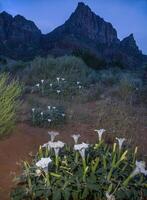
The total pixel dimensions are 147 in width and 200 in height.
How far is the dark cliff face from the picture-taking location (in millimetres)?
37562

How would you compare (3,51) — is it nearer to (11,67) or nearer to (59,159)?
(11,67)

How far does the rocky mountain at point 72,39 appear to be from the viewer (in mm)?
34875

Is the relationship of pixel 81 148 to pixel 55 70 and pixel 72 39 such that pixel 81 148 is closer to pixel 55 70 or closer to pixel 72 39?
pixel 55 70

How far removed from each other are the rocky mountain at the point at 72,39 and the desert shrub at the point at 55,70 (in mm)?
16915

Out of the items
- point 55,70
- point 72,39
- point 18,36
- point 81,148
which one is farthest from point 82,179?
point 18,36

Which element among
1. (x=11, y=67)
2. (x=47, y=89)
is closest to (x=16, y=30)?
(x=11, y=67)

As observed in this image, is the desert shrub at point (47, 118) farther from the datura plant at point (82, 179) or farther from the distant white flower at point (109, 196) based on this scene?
the distant white flower at point (109, 196)

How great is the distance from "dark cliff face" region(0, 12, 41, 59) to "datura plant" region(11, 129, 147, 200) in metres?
31.4

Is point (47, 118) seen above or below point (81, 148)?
above

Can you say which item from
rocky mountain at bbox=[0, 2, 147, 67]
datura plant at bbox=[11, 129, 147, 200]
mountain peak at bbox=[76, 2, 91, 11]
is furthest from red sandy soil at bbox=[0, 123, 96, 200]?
mountain peak at bbox=[76, 2, 91, 11]

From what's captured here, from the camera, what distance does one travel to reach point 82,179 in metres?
4.35

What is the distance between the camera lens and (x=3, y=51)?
37.4 metres

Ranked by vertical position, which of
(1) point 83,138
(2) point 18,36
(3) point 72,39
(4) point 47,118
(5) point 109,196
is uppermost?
(2) point 18,36

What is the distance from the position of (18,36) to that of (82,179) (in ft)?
126
